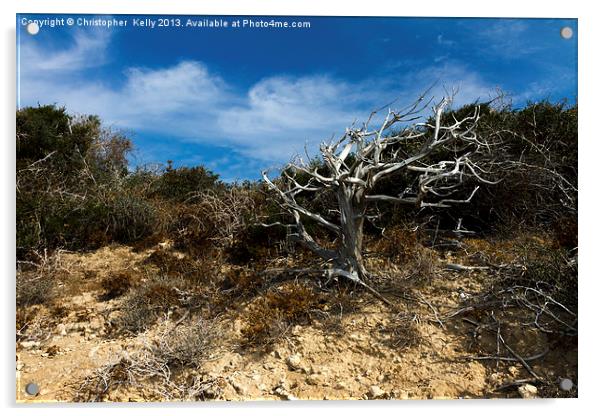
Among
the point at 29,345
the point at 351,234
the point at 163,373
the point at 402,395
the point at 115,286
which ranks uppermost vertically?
the point at 351,234

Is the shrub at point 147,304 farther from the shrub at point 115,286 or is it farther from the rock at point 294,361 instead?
the rock at point 294,361

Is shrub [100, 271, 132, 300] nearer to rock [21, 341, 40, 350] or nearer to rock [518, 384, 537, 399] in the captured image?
rock [21, 341, 40, 350]

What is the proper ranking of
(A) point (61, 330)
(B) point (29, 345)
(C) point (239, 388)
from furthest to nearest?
(A) point (61, 330)
(B) point (29, 345)
(C) point (239, 388)

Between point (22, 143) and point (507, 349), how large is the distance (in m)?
5.12

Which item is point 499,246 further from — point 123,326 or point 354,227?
point 123,326

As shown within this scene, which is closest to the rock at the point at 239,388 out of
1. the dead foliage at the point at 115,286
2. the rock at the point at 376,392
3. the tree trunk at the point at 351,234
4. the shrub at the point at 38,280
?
the rock at the point at 376,392

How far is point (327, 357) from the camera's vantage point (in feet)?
12.4

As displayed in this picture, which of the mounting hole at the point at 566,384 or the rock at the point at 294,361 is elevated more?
the rock at the point at 294,361

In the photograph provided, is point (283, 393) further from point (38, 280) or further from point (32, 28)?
point (32, 28)

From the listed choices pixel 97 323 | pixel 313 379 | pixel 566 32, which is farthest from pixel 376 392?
pixel 566 32

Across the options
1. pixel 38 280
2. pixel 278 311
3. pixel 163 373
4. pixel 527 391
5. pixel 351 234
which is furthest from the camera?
pixel 351 234

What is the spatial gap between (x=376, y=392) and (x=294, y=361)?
0.68 meters

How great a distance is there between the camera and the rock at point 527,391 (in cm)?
343

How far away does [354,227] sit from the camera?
4652 millimetres
